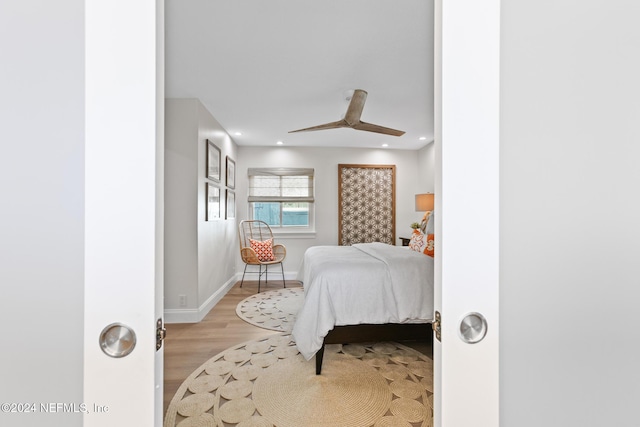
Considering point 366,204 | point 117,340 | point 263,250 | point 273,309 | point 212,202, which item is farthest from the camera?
Result: point 366,204

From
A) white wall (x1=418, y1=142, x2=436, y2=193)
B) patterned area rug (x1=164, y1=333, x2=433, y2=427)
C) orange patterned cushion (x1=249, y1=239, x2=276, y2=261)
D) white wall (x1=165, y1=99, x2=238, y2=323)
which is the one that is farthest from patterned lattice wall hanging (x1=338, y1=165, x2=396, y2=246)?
patterned area rug (x1=164, y1=333, x2=433, y2=427)

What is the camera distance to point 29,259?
513 mm

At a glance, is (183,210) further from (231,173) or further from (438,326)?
(438,326)

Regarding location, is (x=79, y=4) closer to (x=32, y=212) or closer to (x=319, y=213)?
(x=32, y=212)

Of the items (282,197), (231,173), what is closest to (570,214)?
(231,173)

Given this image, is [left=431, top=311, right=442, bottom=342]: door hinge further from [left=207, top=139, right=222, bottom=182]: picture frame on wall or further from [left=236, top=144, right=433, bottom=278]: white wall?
[left=236, top=144, right=433, bottom=278]: white wall

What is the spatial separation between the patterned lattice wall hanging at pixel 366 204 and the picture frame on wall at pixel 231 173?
1.89 meters

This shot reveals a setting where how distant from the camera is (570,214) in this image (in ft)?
1.83

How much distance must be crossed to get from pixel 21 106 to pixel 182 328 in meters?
3.00

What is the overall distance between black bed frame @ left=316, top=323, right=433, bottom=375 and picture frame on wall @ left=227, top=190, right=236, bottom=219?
2.95m

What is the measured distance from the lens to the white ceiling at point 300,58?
1.87 m

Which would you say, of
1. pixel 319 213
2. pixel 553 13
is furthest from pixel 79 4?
pixel 319 213

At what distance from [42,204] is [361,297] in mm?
1966

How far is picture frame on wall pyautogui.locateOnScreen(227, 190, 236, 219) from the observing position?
4562 mm
